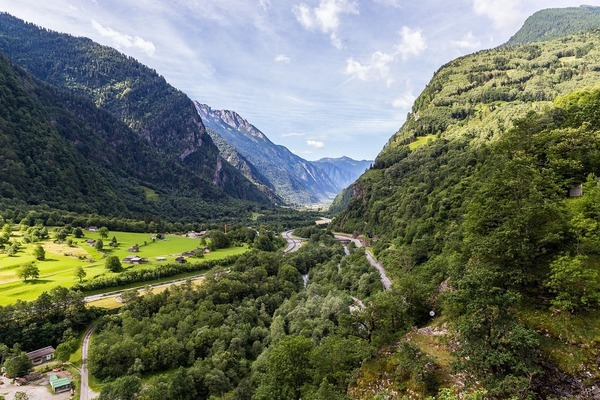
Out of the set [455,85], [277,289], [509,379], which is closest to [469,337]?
[509,379]

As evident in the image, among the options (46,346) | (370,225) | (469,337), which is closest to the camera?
(469,337)

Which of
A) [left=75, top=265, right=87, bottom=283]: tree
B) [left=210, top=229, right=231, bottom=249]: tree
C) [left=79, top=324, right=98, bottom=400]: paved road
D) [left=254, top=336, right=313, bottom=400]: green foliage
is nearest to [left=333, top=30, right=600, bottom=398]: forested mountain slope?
[left=254, top=336, right=313, bottom=400]: green foliage

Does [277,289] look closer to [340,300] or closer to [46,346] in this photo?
[340,300]

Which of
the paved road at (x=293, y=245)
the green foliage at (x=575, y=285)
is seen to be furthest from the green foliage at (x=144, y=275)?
the green foliage at (x=575, y=285)

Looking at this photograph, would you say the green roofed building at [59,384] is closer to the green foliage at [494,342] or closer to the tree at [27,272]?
the tree at [27,272]

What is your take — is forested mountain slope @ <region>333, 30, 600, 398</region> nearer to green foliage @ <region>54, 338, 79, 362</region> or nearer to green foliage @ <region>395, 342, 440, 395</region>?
green foliage @ <region>395, 342, 440, 395</region>
